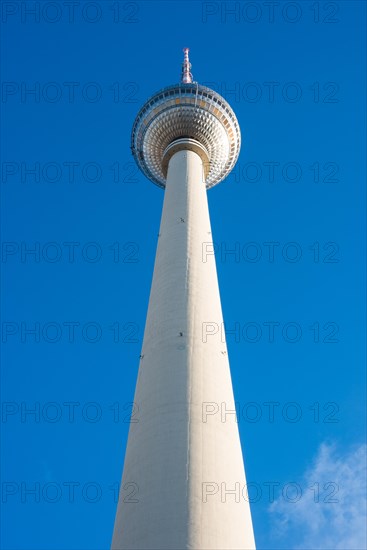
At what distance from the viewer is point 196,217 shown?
33312 mm

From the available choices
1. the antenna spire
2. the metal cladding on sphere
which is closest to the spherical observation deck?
the metal cladding on sphere

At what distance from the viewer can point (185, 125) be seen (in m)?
41.4

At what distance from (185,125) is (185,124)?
7cm

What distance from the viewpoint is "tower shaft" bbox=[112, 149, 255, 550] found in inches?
776

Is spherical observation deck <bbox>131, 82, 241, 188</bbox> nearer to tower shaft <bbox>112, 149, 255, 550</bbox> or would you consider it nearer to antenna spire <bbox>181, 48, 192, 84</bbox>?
antenna spire <bbox>181, 48, 192, 84</bbox>

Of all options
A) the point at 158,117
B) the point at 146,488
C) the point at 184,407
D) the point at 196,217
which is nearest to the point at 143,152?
the point at 158,117

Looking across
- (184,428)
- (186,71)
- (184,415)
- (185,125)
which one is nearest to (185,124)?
(185,125)

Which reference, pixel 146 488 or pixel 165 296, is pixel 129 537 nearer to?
pixel 146 488

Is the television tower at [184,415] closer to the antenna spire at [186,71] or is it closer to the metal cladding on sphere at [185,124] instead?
the metal cladding on sphere at [185,124]

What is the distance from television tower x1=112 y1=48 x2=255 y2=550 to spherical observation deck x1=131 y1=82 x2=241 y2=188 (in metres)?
4.55

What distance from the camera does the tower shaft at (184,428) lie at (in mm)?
19719

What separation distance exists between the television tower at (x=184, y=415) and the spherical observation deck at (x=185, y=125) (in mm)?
4548

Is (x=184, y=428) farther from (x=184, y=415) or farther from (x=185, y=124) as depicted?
(x=185, y=124)

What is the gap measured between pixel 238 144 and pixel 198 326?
22.4 m
